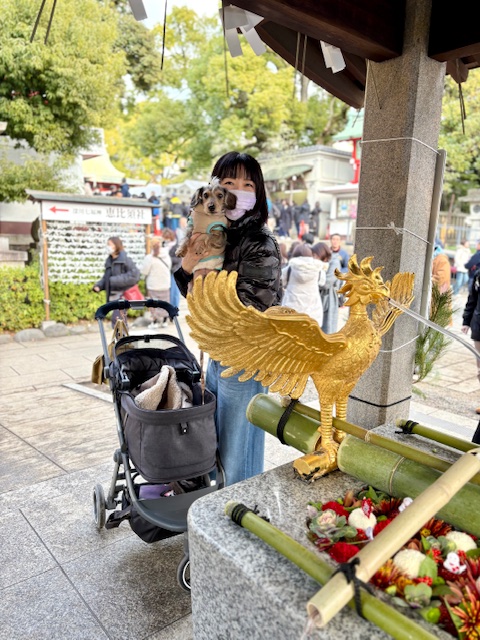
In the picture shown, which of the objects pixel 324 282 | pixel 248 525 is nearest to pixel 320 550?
pixel 248 525

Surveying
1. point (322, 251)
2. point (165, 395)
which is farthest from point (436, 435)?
point (322, 251)

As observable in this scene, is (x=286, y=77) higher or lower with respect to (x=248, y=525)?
higher

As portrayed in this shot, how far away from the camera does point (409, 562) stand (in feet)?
3.61

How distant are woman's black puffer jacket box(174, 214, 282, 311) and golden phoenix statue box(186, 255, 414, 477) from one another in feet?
1.75

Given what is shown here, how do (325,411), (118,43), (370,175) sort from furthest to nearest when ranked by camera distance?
(118,43)
(370,175)
(325,411)

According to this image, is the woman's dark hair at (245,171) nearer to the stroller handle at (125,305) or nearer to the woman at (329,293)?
the stroller handle at (125,305)

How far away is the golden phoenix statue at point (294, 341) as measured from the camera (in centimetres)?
127

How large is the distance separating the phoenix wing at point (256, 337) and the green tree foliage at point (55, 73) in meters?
8.75

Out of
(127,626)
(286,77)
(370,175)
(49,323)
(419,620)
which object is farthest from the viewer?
(286,77)

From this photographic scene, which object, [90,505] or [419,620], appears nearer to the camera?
[419,620]

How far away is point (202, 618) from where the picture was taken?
4.29 feet

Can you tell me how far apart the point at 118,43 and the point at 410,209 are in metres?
19.1

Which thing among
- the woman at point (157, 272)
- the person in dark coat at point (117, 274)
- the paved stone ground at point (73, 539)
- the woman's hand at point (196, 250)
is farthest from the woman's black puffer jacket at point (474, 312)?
the woman at point (157, 272)

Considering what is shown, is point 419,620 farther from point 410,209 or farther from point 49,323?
point 49,323
